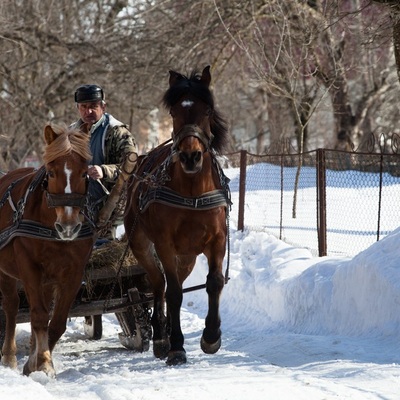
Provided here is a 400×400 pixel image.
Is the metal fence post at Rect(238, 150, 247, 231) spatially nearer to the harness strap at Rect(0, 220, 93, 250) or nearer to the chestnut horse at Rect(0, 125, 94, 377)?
the chestnut horse at Rect(0, 125, 94, 377)

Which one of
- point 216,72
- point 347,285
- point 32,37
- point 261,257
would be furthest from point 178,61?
point 347,285

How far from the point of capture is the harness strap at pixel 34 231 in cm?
678

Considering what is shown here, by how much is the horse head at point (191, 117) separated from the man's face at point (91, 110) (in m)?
0.77

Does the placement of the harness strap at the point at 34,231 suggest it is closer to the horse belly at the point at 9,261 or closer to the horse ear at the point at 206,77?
the horse belly at the point at 9,261

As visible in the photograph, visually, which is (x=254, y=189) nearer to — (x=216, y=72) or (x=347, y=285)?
(x=216, y=72)

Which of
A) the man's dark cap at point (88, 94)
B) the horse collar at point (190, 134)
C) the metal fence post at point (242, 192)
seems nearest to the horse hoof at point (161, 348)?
the horse collar at point (190, 134)

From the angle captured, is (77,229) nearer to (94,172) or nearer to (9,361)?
(94,172)

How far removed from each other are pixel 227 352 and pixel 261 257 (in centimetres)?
448

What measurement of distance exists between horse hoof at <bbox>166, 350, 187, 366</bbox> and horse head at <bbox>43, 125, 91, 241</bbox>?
150cm

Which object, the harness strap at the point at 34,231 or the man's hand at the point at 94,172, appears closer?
the harness strap at the point at 34,231

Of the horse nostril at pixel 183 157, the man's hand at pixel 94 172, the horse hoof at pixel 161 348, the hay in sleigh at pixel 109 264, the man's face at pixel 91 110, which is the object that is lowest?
the horse hoof at pixel 161 348

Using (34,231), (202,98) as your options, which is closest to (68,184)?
(34,231)

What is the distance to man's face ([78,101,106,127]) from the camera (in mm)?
8141

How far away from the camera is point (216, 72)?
69.7 feet
